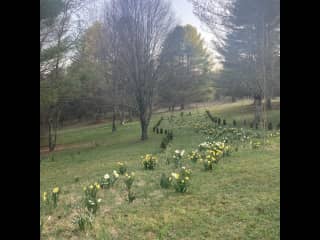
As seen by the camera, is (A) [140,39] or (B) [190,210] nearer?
(B) [190,210]

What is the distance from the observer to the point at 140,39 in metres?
11.6

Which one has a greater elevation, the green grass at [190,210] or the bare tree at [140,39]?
the bare tree at [140,39]

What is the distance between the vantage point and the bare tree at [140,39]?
1156 cm

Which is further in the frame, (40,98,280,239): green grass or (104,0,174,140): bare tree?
(104,0,174,140): bare tree

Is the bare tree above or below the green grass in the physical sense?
above

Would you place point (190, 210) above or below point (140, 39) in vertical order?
below

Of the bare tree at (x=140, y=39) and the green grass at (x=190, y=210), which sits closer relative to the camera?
the green grass at (x=190, y=210)

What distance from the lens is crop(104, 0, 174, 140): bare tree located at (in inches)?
455
